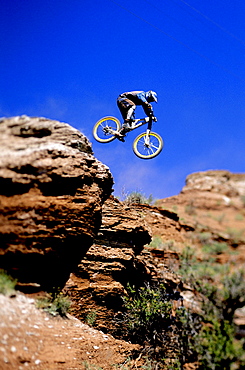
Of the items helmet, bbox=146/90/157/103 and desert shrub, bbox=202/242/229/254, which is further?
helmet, bbox=146/90/157/103

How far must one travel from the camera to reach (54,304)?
6.51 m

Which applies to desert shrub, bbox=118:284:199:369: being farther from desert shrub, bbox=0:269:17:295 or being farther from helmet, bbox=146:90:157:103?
helmet, bbox=146:90:157:103

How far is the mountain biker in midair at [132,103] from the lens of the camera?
10.3 metres

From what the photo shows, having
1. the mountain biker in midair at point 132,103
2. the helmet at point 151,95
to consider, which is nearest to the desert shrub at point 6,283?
the mountain biker in midair at point 132,103

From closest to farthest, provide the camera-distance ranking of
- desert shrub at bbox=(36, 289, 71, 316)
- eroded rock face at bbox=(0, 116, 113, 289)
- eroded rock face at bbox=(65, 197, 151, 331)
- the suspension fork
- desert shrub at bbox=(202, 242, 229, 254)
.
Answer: desert shrub at bbox=(202, 242, 229, 254) < eroded rock face at bbox=(0, 116, 113, 289) < desert shrub at bbox=(36, 289, 71, 316) < eroded rock face at bbox=(65, 197, 151, 331) < the suspension fork

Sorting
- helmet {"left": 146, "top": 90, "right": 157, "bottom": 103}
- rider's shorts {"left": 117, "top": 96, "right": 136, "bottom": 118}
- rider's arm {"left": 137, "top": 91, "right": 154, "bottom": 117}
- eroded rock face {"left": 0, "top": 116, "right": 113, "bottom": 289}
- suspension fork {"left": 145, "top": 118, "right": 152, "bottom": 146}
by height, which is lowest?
eroded rock face {"left": 0, "top": 116, "right": 113, "bottom": 289}

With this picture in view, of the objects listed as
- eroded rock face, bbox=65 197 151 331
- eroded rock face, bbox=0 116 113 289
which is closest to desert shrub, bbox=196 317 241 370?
eroded rock face, bbox=0 116 113 289

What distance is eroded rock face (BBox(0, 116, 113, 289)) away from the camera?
612 cm

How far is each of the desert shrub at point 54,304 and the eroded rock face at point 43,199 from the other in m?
0.26

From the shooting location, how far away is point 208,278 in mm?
6066

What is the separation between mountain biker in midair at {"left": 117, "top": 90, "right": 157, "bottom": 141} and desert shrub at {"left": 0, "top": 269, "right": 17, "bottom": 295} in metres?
6.46

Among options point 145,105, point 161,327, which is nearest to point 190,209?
point 161,327

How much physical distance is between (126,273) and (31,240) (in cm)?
530

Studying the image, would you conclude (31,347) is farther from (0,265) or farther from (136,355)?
(136,355)
